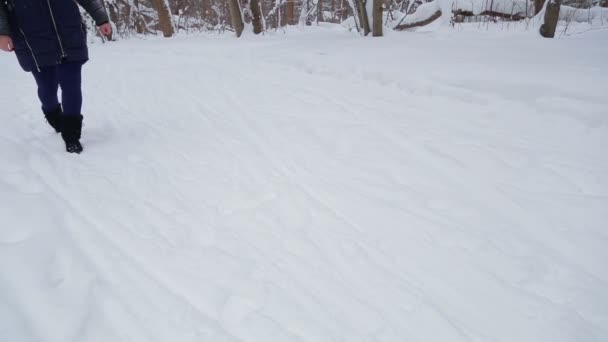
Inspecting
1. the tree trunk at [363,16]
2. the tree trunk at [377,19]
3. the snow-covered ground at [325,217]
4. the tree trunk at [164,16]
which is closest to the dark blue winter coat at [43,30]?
the snow-covered ground at [325,217]

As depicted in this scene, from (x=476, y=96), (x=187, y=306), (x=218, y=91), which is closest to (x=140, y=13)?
(x=218, y=91)

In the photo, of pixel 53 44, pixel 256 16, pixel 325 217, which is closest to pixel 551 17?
pixel 325 217

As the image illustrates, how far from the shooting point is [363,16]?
7.33 metres

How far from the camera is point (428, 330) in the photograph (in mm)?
1146

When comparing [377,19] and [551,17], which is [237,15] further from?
[551,17]

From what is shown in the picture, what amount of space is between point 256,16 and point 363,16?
4.40 metres

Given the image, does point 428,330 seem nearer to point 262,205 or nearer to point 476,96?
point 262,205

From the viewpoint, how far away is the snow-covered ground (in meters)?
1.17

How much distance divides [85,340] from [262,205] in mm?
962

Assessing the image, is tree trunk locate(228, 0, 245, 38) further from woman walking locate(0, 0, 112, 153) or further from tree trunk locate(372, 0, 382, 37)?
woman walking locate(0, 0, 112, 153)

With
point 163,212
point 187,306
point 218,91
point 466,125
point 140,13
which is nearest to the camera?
point 187,306

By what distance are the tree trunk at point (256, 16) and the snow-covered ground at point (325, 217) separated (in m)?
8.07

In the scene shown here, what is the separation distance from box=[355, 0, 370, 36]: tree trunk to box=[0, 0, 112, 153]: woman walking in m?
5.97

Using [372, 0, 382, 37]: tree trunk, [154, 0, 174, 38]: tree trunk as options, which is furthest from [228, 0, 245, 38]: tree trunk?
[372, 0, 382, 37]: tree trunk
